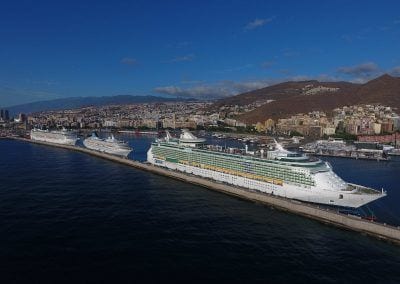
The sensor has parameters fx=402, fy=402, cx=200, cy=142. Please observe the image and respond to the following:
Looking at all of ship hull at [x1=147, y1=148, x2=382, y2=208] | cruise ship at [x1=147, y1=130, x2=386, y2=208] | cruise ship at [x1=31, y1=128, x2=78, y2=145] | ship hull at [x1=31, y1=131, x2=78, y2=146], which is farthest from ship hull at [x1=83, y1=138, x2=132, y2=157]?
ship hull at [x1=147, y1=148, x2=382, y2=208]

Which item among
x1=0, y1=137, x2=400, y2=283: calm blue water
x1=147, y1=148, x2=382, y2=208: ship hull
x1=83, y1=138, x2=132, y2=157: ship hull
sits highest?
x1=83, y1=138, x2=132, y2=157: ship hull

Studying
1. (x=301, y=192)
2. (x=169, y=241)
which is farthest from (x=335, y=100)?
(x=169, y=241)

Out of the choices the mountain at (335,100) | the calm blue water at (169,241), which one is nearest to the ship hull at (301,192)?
the calm blue water at (169,241)

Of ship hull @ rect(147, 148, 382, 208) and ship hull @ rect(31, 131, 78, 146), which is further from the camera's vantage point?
ship hull @ rect(31, 131, 78, 146)

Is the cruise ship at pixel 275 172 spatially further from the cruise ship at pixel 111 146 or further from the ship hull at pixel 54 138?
the ship hull at pixel 54 138

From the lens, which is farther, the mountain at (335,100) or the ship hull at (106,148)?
the mountain at (335,100)

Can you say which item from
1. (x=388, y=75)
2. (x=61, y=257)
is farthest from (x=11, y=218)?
(x=388, y=75)

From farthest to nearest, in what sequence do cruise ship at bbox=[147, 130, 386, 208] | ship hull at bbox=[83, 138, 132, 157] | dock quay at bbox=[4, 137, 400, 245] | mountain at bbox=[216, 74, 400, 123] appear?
1. mountain at bbox=[216, 74, 400, 123]
2. ship hull at bbox=[83, 138, 132, 157]
3. cruise ship at bbox=[147, 130, 386, 208]
4. dock quay at bbox=[4, 137, 400, 245]

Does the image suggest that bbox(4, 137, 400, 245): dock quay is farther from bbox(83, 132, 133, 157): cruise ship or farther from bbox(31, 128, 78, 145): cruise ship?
bbox(31, 128, 78, 145): cruise ship
